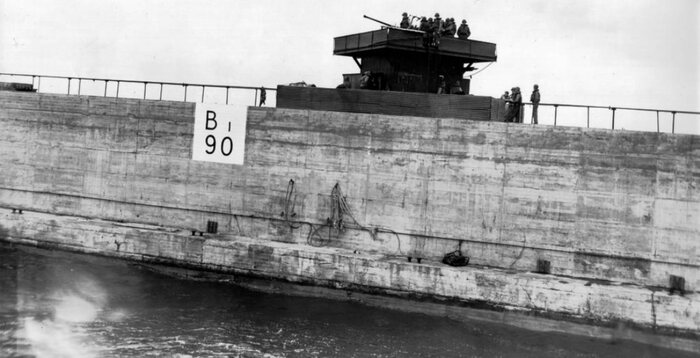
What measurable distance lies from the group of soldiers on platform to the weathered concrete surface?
339cm

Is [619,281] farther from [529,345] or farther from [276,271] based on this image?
[276,271]

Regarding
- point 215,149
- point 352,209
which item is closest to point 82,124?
point 215,149

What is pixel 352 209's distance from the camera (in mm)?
16797

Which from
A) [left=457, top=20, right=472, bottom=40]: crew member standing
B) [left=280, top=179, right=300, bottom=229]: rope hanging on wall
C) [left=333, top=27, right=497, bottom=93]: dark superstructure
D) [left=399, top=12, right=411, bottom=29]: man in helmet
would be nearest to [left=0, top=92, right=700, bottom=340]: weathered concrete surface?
[left=280, top=179, right=300, bottom=229]: rope hanging on wall

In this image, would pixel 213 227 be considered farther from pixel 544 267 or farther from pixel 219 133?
pixel 544 267

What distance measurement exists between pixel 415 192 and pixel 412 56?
18.2ft

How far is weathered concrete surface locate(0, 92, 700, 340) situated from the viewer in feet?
47.9

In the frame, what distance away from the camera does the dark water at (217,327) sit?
12.2 m

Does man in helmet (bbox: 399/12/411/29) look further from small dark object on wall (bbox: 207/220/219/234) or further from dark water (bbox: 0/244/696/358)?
dark water (bbox: 0/244/696/358)

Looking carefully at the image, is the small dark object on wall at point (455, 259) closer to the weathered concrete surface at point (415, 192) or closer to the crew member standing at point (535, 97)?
the weathered concrete surface at point (415, 192)

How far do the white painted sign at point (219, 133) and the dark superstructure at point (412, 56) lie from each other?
4.73 meters

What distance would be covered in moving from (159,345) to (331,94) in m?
8.87

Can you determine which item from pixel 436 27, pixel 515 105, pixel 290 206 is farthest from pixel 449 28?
pixel 290 206

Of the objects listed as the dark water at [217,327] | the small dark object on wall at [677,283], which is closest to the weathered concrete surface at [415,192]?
the small dark object on wall at [677,283]
